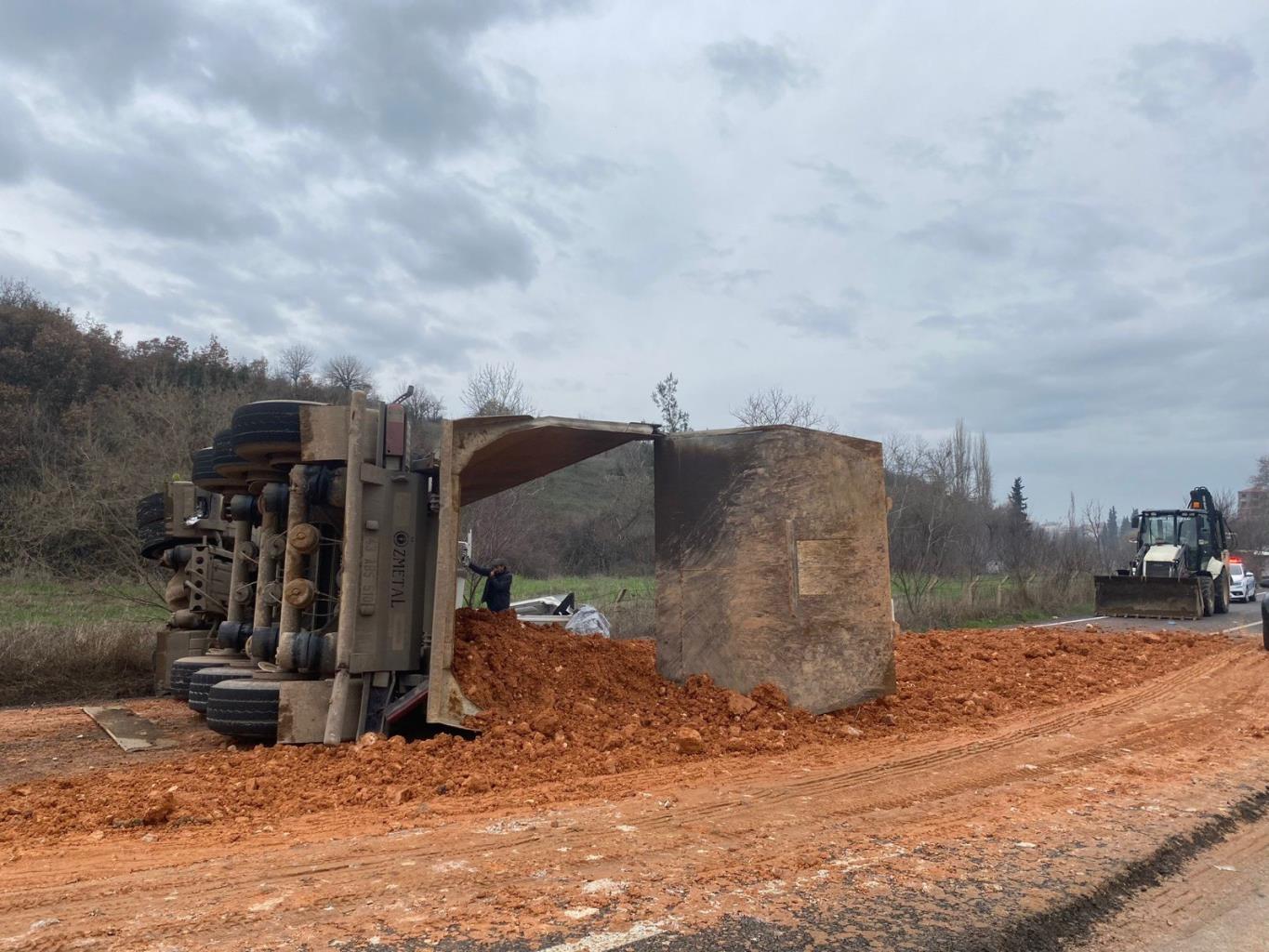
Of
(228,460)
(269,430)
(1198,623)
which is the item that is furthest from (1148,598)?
(269,430)

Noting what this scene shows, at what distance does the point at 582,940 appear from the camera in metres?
3.44

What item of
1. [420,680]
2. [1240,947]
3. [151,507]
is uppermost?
[151,507]

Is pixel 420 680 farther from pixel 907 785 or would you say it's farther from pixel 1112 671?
pixel 1112 671

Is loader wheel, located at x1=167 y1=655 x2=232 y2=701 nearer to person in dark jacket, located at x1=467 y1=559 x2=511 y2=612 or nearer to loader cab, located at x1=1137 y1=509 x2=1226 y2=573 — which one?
person in dark jacket, located at x1=467 y1=559 x2=511 y2=612

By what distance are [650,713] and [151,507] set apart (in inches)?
348

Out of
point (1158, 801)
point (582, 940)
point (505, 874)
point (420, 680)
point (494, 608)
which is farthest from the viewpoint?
point (494, 608)

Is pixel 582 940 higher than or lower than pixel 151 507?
lower

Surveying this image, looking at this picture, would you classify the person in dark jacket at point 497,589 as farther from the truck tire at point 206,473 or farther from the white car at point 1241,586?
the white car at point 1241,586

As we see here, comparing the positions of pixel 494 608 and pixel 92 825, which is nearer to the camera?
pixel 92 825

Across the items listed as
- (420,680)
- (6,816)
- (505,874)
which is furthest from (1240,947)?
(6,816)

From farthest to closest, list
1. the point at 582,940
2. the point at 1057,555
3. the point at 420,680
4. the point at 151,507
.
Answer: the point at 1057,555, the point at 151,507, the point at 420,680, the point at 582,940

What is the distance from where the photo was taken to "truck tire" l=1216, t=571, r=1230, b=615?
975 inches

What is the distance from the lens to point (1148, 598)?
2305cm

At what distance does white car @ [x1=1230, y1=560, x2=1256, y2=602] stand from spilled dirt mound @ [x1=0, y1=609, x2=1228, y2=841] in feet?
93.5
